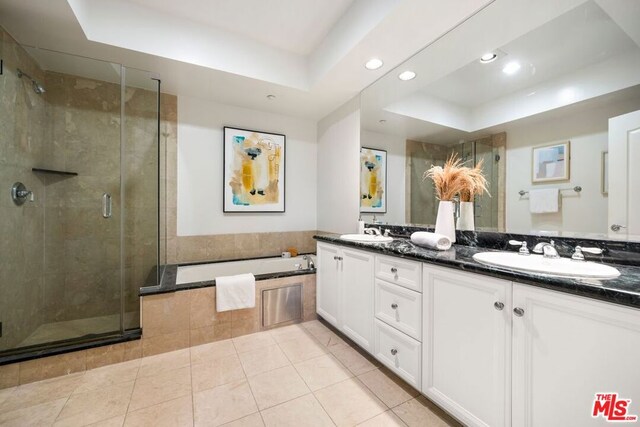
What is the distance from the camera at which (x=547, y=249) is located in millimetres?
1250

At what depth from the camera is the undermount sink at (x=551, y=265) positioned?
3.09 feet

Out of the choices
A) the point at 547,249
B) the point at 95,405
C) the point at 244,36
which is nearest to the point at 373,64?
the point at 244,36

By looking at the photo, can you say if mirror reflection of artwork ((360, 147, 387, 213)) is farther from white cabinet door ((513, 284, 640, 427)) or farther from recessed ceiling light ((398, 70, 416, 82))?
white cabinet door ((513, 284, 640, 427))

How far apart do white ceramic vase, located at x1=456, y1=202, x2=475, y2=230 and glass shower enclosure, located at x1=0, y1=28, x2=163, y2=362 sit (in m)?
2.45

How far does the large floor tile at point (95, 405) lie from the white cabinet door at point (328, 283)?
146 cm

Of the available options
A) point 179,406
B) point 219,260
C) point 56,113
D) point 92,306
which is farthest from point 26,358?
Result: point 56,113

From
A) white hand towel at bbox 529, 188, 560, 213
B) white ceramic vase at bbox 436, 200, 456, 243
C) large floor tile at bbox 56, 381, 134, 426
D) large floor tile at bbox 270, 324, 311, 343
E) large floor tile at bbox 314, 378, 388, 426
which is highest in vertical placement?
white hand towel at bbox 529, 188, 560, 213

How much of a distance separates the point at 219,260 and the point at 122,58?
1.97 meters

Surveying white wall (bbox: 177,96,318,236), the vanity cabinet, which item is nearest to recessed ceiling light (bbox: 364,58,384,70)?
white wall (bbox: 177,96,318,236)

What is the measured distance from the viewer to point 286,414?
1406mm

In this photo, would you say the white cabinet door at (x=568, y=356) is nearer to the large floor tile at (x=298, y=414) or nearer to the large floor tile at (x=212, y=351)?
the large floor tile at (x=298, y=414)

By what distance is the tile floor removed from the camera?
137 cm

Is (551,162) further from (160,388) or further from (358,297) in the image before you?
(160,388)

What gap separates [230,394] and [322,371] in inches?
23.6
